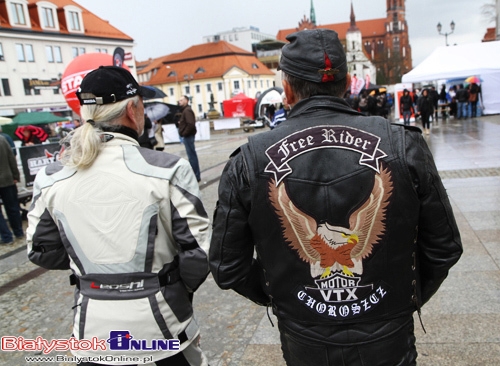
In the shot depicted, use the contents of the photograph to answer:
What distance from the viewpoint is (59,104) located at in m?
50.1

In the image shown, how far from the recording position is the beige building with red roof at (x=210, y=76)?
84750 mm

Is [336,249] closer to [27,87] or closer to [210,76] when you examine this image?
[27,87]

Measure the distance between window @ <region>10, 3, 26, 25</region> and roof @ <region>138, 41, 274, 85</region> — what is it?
36805 millimetres

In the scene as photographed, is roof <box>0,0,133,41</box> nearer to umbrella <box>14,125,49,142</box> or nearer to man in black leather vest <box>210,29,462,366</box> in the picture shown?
umbrella <box>14,125,49,142</box>

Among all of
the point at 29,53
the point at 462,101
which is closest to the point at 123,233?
the point at 462,101

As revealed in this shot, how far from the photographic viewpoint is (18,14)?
4766 centimetres

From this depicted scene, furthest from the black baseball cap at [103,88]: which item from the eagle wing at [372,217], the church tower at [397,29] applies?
the church tower at [397,29]

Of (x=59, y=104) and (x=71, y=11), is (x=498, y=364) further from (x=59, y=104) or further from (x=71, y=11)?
(x=71, y=11)

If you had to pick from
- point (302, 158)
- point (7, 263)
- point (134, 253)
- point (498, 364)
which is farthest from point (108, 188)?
point (7, 263)

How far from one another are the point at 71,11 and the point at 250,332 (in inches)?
2298

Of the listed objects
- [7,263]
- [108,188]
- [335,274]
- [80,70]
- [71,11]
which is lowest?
[7,263]

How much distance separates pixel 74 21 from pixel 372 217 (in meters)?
59.8

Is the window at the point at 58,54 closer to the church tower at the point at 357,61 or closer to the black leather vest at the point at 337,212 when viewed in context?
the black leather vest at the point at 337,212

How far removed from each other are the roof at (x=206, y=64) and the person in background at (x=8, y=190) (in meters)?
79.1
